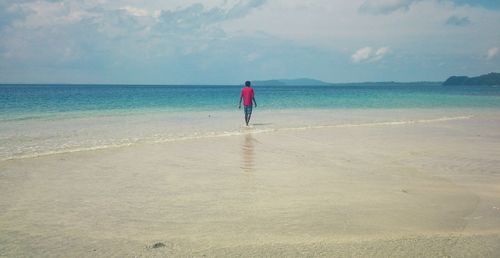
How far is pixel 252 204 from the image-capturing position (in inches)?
249

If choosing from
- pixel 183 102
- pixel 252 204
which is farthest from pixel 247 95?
pixel 183 102

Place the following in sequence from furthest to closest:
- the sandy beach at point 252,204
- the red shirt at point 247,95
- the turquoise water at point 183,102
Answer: the turquoise water at point 183,102 → the red shirt at point 247,95 → the sandy beach at point 252,204

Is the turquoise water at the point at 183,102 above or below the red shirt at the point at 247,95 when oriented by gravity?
below

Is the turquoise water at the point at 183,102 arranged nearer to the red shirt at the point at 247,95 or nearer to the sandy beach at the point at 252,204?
the red shirt at the point at 247,95

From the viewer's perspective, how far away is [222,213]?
588 centimetres

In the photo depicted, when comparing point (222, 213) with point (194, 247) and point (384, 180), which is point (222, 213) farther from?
point (384, 180)

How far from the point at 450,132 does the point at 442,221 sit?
12871mm

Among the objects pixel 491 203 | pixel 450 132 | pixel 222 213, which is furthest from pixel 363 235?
pixel 450 132

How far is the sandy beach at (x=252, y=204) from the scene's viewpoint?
4.66 meters

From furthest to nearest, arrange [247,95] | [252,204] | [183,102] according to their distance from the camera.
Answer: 1. [183,102]
2. [247,95]
3. [252,204]

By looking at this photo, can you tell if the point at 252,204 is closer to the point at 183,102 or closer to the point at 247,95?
the point at 247,95

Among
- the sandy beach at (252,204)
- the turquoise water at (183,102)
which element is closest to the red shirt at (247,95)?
the sandy beach at (252,204)

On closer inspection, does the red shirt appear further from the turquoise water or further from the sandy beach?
the turquoise water

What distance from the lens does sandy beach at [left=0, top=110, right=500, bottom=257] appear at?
15.3 feet
